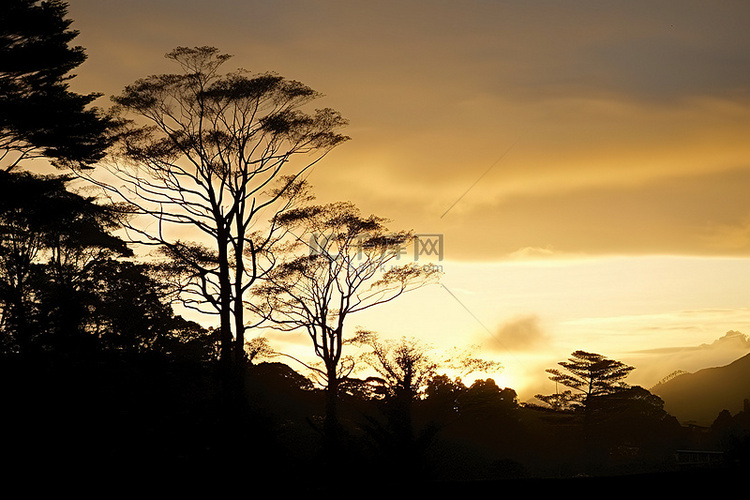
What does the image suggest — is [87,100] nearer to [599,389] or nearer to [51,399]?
[51,399]

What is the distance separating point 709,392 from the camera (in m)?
147

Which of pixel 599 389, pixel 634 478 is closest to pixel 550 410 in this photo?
pixel 599 389

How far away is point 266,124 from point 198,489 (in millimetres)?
19693

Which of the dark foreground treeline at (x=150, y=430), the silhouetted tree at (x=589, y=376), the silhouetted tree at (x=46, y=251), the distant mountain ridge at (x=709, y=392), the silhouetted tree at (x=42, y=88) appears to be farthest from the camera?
the distant mountain ridge at (x=709, y=392)

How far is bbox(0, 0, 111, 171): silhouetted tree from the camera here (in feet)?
56.6

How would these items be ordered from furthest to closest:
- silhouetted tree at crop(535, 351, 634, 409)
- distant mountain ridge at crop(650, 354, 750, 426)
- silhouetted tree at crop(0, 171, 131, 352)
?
distant mountain ridge at crop(650, 354, 750, 426)
silhouetted tree at crop(535, 351, 634, 409)
silhouetted tree at crop(0, 171, 131, 352)

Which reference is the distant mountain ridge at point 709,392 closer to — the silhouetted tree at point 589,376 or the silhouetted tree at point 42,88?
the silhouetted tree at point 589,376

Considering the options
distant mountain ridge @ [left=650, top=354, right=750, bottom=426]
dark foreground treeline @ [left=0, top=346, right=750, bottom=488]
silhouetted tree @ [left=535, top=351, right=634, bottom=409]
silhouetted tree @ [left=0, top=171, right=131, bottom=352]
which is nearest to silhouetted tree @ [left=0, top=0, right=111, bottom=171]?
silhouetted tree @ [left=0, top=171, right=131, bottom=352]

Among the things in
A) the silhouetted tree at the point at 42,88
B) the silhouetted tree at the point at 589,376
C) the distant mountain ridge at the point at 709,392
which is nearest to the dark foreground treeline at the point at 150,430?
the silhouetted tree at the point at 42,88

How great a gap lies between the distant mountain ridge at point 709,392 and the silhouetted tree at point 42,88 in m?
131

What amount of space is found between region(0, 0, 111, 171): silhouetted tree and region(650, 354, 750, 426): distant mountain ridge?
131 metres

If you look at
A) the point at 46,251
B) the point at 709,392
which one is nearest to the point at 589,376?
the point at 46,251

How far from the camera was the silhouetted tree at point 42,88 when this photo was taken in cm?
1725

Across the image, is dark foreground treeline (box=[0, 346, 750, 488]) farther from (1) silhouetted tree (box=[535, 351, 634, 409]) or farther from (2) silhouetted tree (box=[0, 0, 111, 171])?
(1) silhouetted tree (box=[535, 351, 634, 409])
